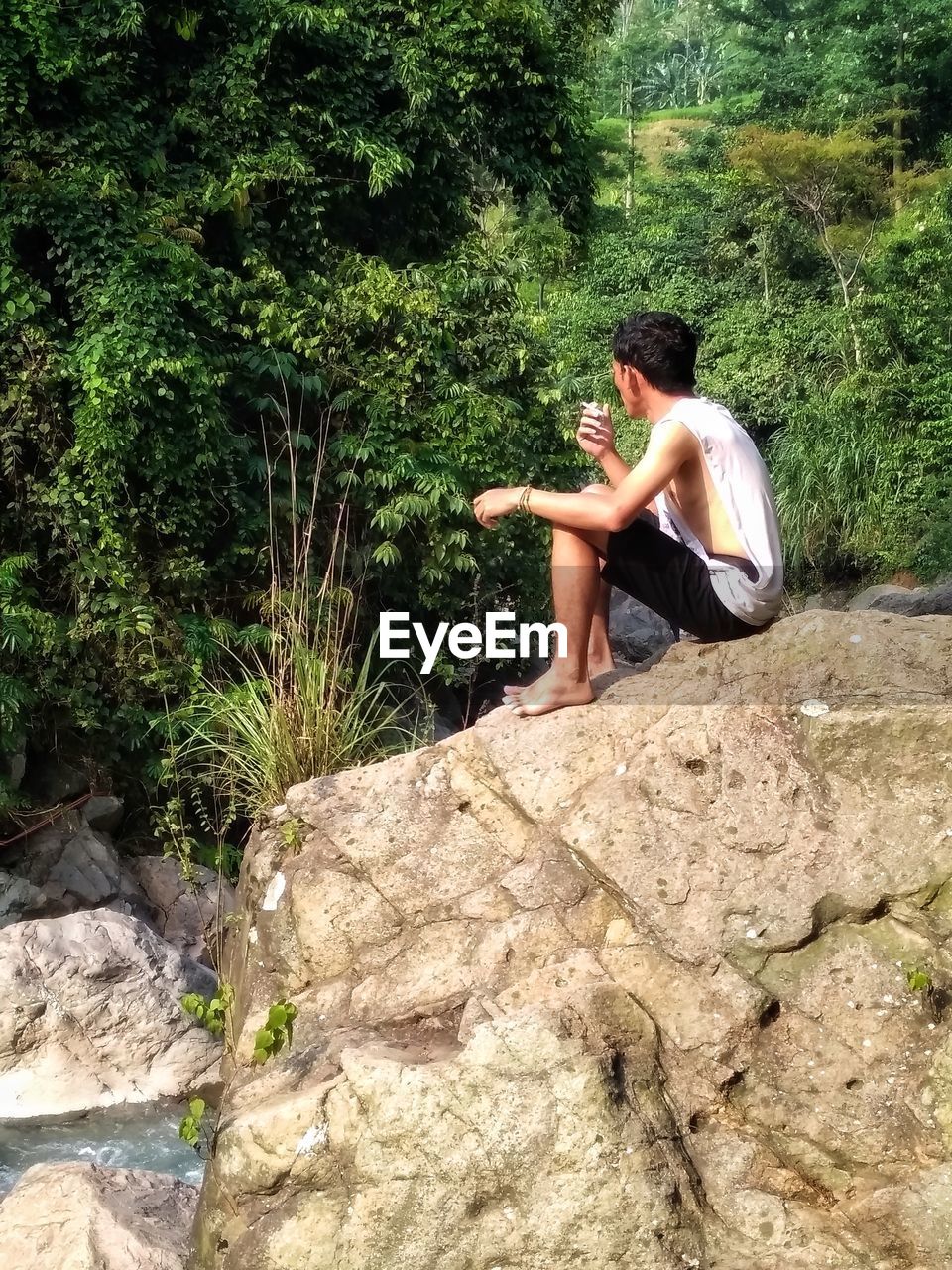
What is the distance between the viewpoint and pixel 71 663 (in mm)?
5598

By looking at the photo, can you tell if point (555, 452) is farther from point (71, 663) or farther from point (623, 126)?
point (623, 126)

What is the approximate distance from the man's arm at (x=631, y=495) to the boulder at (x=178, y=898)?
3035 millimetres

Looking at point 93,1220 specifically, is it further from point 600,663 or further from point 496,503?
point 496,503

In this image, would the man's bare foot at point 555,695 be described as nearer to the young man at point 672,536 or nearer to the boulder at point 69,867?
the young man at point 672,536

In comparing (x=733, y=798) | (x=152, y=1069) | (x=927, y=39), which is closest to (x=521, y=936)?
(x=733, y=798)

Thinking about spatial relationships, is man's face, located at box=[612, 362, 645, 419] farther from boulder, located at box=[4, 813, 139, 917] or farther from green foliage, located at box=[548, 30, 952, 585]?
green foliage, located at box=[548, 30, 952, 585]

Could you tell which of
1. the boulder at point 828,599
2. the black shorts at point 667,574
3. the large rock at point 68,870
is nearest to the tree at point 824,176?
the boulder at point 828,599

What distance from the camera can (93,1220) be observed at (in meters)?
2.83

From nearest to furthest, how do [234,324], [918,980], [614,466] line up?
[918,980] → [614,466] → [234,324]

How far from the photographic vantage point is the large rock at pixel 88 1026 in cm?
422

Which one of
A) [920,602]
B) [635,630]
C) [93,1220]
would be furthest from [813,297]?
[93,1220]

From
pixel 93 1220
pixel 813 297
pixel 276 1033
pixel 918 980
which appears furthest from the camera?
pixel 813 297

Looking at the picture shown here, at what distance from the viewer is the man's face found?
2947 mm

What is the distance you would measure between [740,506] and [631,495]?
0.93 ft
